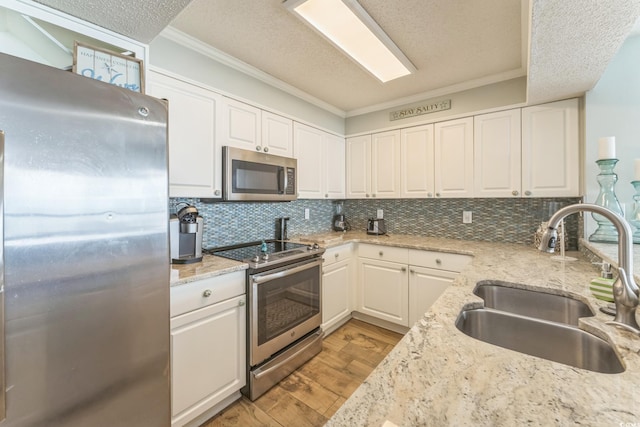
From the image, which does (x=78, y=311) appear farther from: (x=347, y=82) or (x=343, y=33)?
(x=347, y=82)

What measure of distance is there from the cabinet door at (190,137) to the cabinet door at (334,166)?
1337mm

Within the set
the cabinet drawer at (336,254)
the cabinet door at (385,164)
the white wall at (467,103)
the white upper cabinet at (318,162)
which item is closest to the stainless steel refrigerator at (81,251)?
the cabinet drawer at (336,254)

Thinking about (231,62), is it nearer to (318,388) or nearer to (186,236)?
(186,236)

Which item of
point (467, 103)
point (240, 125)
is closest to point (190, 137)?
point (240, 125)

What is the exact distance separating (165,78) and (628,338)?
241 cm

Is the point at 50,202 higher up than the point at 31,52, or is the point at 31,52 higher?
the point at 31,52

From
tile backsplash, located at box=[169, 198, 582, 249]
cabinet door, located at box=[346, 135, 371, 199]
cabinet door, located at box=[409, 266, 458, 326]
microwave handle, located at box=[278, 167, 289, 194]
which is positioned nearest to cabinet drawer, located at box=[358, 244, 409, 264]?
cabinet door, located at box=[409, 266, 458, 326]

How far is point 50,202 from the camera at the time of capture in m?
0.84

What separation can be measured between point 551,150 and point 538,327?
1841 mm

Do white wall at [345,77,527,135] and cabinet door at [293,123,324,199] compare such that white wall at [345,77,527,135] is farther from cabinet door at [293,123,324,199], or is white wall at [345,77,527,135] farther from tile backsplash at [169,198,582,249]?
tile backsplash at [169,198,582,249]

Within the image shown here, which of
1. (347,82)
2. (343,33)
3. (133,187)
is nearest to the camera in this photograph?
(133,187)

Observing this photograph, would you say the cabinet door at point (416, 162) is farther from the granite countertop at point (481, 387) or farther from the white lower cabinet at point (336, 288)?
the granite countertop at point (481, 387)

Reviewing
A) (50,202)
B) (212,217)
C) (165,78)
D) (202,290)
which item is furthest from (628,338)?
(165,78)

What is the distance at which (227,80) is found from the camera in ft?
→ 6.88
